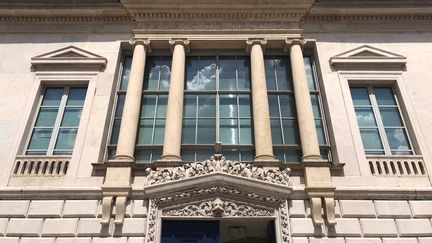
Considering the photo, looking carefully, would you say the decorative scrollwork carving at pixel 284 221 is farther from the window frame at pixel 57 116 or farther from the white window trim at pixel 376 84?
the window frame at pixel 57 116

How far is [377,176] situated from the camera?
11516mm

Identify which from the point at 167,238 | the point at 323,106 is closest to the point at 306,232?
the point at 167,238

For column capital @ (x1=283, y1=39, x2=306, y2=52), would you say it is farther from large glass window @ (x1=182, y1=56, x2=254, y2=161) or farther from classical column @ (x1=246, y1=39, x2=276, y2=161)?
large glass window @ (x1=182, y1=56, x2=254, y2=161)

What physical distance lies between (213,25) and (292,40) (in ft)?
9.47

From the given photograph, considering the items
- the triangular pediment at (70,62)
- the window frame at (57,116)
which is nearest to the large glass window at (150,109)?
the triangular pediment at (70,62)

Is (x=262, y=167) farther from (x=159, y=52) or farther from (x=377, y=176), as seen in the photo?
(x=159, y=52)

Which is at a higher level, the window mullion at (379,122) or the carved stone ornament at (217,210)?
the window mullion at (379,122)

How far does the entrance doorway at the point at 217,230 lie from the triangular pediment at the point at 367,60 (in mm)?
6276

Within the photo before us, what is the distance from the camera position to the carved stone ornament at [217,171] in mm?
10891

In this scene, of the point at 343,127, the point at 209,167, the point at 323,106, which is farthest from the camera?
the point at 323,106

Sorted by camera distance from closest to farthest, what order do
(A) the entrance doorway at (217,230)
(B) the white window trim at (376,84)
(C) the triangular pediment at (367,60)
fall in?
1. (A) the entrance doorway at (217,230)
2. (B) the white window trim at (376,84)
3. (C) the triangular pediment at (367,60)

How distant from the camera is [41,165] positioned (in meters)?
11.9

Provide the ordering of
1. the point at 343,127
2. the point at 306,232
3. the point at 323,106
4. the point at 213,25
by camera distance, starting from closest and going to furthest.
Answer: the point at 306,232, the point at 343,127, the point at 323,106, the point at 213,25

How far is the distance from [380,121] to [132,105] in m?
7.94
